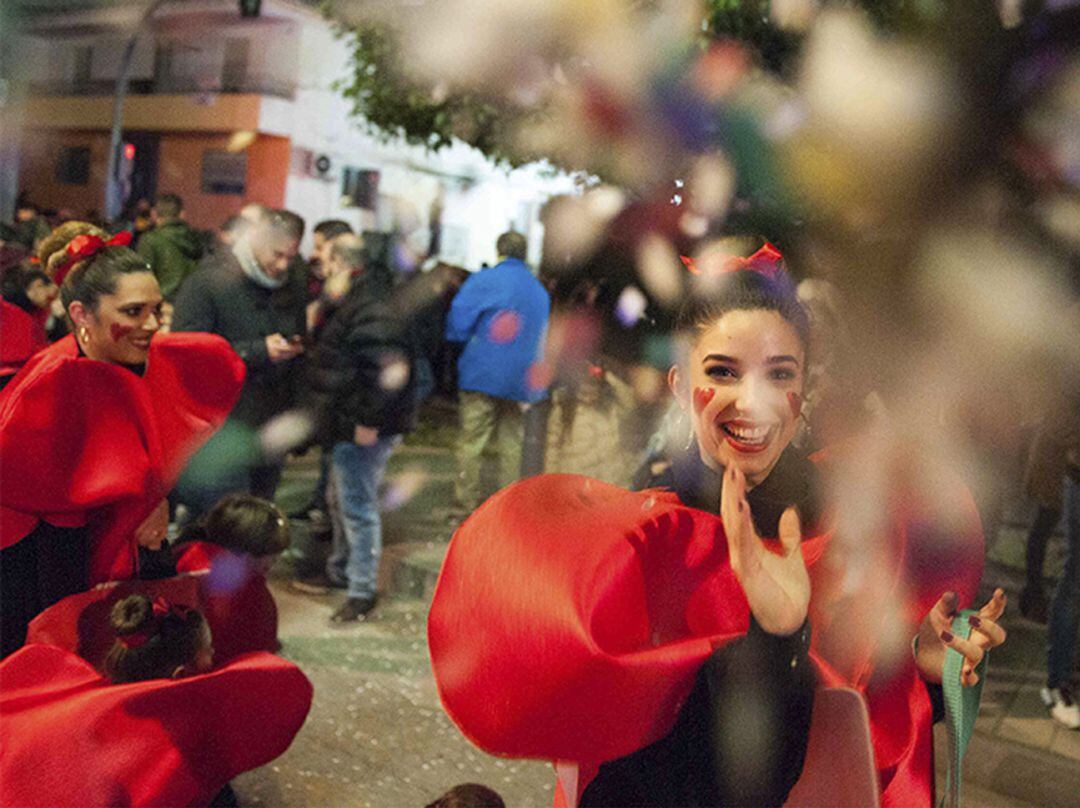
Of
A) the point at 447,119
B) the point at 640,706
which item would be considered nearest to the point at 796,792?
the point at 640,706

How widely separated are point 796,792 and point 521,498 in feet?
1.89

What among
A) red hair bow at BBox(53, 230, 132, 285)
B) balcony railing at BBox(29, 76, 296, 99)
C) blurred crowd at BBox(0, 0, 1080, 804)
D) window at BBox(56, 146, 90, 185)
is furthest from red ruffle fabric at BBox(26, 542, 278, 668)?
window at BBox(56, 146, 90, 185)

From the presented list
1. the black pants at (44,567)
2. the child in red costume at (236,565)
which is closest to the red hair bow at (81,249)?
the black pants at (44,567)

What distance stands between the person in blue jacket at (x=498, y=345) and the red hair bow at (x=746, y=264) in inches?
174

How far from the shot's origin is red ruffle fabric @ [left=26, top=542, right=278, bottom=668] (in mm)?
2369

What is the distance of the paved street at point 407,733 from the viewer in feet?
11.8

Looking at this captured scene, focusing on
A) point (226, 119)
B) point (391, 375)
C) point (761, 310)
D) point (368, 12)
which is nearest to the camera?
point (761, 310)

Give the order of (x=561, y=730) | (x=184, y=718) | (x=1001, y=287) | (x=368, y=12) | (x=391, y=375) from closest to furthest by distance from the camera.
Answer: (x=561, y=730)
(x=184, y=718)
(x=391, y=375)
(x=1001, y=287)
(x=368, y=12)

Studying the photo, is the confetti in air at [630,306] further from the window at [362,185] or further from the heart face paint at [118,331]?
the window at [362,185]

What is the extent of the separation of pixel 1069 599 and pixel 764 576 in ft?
11.3

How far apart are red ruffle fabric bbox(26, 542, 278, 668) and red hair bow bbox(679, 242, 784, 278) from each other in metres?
1.64

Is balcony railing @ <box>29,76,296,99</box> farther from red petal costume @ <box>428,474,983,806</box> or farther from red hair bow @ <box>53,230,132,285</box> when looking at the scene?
red petal costume @ <box>428,474,983,806</box>

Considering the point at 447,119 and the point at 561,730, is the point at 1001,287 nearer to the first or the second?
the point at 447,119

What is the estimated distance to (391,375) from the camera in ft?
16.0
